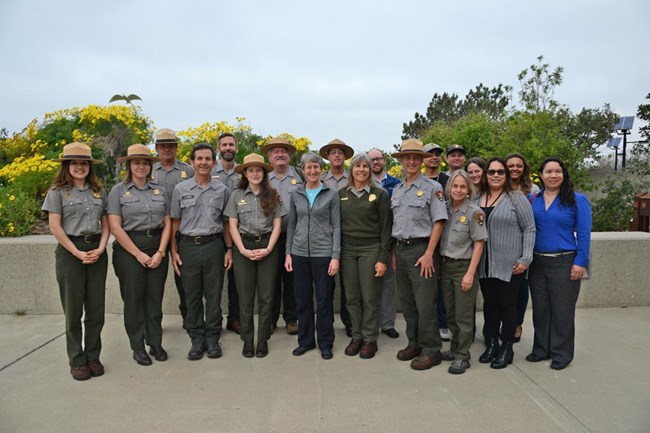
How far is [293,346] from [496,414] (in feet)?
6.63

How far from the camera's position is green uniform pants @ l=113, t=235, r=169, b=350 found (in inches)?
159

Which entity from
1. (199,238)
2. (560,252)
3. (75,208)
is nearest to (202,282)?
(199,238)

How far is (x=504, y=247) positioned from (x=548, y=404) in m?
1.22

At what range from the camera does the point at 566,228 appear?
3.96 m

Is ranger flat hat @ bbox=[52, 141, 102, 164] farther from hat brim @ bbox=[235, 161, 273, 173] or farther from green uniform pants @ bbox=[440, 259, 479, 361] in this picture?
green uniform pants @ bbox=[440, 259, 479, 361]

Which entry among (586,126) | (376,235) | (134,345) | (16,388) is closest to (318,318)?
(376,235)

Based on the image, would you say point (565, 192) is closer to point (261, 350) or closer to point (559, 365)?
point (559, 365)

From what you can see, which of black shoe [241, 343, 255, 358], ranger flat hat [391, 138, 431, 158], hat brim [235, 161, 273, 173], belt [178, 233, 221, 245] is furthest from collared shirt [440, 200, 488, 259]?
belt [178, 233, 221, 245]

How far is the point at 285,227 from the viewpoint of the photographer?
4.61 m

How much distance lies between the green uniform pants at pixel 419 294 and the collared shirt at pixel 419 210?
125 millimetres

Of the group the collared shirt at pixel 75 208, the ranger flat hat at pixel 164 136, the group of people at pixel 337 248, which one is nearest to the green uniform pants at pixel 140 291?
the group of people at pixel 337 248

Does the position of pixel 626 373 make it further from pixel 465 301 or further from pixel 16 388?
pixel 16 388

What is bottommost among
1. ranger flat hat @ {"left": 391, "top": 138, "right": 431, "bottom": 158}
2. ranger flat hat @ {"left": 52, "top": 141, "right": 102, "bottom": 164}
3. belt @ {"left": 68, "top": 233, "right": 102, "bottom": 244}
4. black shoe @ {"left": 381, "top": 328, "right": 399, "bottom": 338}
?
black shoe @ {"left": 381, "top": 328, "right": 399, "bottom": 338}

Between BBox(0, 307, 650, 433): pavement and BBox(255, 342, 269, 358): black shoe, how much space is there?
7 cm
